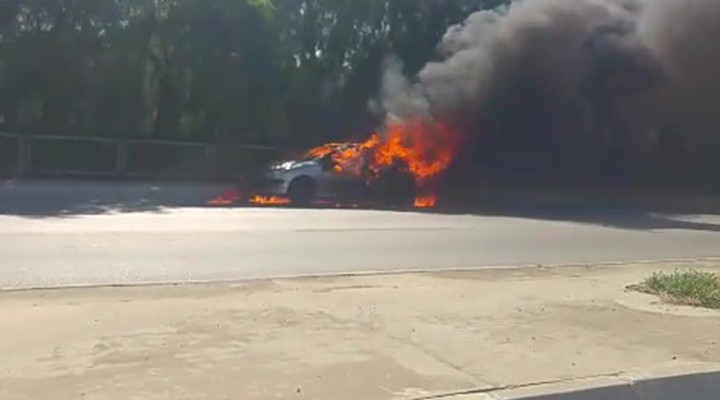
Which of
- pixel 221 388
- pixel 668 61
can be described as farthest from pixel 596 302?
pixel 668 61

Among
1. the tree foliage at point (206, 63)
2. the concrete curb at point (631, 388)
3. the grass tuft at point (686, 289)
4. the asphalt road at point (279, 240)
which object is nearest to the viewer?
the concrete curb at point (631, 388)

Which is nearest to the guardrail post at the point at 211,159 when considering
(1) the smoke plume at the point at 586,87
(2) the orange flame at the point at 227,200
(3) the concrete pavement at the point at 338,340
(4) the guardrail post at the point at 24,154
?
(4) the guardrail post at the point at 24,154

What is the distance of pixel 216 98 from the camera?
30.7 m

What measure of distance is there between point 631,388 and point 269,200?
15.0 m

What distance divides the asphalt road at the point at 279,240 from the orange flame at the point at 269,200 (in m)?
1.22

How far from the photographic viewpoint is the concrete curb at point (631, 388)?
5066mm

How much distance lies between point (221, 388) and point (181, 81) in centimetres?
2711

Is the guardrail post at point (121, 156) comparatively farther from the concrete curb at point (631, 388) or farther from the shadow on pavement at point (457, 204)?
the concrete curb at point (631, 388)

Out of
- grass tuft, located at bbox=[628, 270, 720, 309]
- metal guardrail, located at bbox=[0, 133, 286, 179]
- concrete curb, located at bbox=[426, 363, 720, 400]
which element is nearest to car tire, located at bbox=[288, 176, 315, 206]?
metal guardrail, located at bbox=[0, 133, 286, 179]

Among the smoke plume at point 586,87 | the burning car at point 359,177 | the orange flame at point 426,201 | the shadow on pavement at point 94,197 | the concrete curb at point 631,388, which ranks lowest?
the concrete curb at point 631,388

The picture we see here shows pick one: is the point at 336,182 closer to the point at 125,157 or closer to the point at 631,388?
the point at 125,157

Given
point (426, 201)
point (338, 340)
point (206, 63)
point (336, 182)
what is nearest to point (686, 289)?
point (338, 340)

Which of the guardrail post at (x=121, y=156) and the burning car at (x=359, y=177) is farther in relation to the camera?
the guardrail post at (x=121, y=156)

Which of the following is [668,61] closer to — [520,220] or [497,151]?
[497,151]
